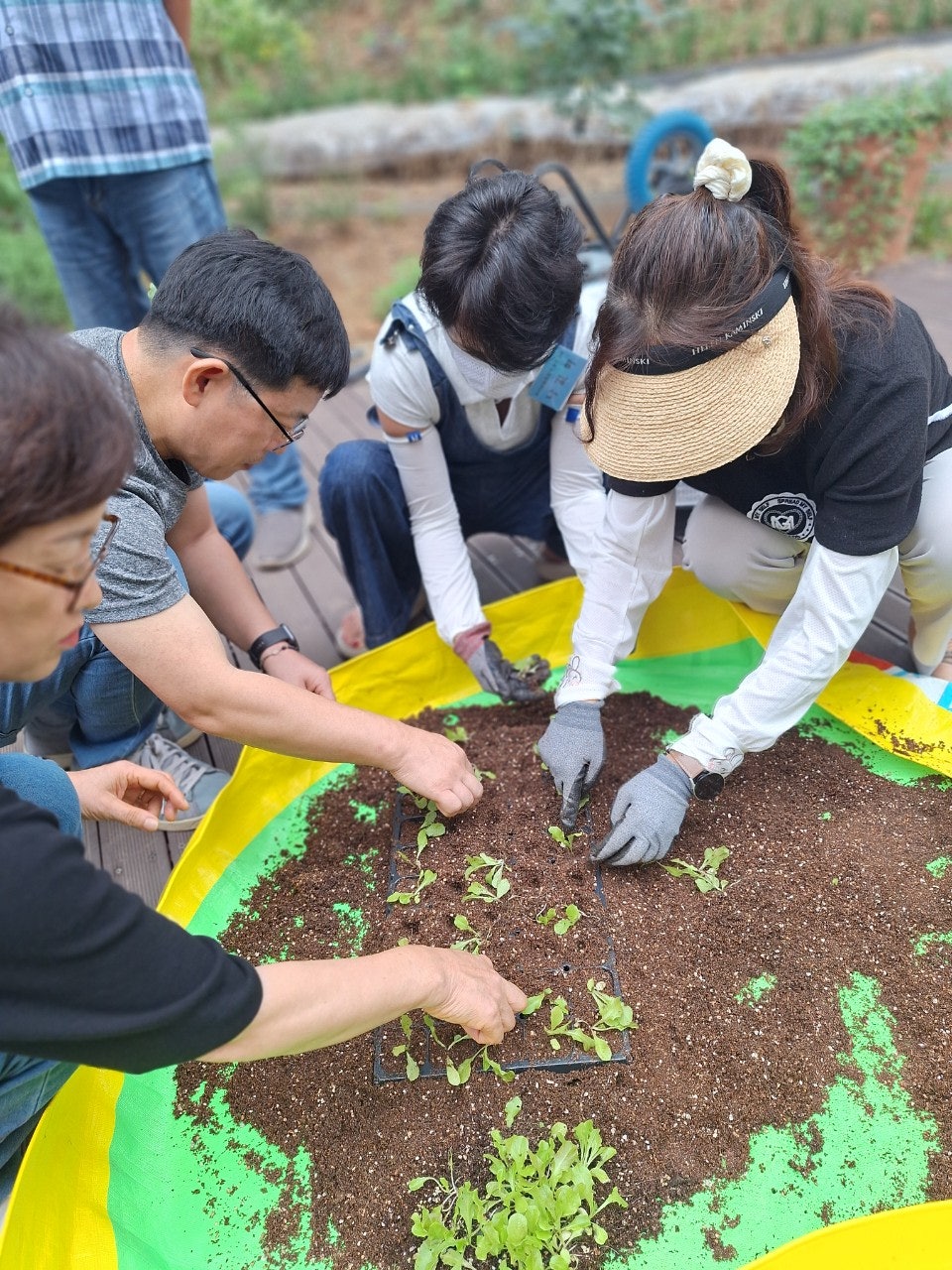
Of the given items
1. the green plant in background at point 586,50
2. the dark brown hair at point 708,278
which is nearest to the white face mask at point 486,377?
the dark brown hair at point 708,278

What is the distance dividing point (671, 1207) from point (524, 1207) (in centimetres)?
21

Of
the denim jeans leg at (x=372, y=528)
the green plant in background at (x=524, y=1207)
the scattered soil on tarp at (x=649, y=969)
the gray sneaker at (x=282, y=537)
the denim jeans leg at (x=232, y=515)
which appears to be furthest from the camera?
the gray sneaker at (x=282, y=537)

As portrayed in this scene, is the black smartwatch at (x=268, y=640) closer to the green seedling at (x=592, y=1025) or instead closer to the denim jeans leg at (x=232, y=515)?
the denim jeans leg at (x=232, y=515)

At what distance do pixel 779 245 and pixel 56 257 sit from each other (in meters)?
1.99

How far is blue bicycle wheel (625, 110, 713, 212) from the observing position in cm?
268

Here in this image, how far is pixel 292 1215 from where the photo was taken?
47.3 inches

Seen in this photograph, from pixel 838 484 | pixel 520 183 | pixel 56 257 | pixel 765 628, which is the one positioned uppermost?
pixel 520 183

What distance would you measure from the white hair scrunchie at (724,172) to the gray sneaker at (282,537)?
1.70 meters

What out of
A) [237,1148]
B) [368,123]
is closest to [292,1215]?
[237,1148]

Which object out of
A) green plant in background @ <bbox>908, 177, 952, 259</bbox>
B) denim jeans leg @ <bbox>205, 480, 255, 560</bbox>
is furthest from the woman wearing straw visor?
green plant in background @ <bbox>908, 177, 952, 259</bbox>

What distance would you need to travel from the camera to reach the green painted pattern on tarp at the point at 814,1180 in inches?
44.4

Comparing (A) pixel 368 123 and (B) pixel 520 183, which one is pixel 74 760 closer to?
(B) pixel 520 183

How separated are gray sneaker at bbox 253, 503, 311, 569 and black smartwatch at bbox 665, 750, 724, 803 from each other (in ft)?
4.83

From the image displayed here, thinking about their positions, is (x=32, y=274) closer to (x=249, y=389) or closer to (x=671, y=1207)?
(x=249, y=389)
